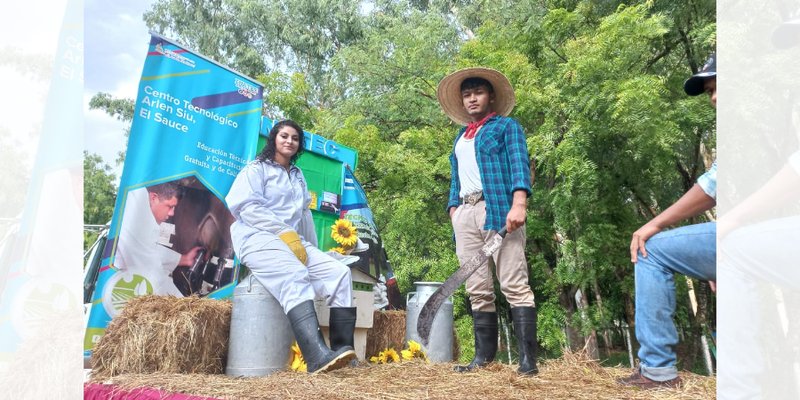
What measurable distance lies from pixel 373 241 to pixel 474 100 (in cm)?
225

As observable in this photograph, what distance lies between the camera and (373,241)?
5.37 meters

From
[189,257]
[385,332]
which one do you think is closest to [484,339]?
[385,332]

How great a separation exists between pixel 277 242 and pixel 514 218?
1.41 meters

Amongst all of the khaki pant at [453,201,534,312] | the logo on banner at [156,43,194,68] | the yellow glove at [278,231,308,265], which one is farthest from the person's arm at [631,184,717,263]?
the logo on banner at [156,43,194,68]

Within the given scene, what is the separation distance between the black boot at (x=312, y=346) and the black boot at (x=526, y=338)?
90 centimetres

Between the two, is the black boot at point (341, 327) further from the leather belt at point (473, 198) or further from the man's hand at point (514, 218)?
the man's hand at point (514, 218)

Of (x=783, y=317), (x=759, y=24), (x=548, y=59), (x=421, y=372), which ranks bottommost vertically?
(x=421, y=372)

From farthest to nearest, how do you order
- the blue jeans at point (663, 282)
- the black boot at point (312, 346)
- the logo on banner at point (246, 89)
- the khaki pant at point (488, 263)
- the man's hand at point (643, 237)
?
the logo on banner at point (246, 89) → the khaki pant at point (488, 263) → the black boot at point (312, 346) → the man's hand at point (643, 237) → the blue jeans at point (663, 282)

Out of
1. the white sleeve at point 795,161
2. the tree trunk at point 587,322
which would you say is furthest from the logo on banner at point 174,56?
the tree trunk at point 587,322

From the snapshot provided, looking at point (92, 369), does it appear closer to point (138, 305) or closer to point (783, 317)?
point (138, 305)

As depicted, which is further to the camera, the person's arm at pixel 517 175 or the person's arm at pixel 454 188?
the person's arm at pixel 454 188

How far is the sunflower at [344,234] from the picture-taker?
470cm

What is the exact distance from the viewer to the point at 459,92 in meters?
3.85

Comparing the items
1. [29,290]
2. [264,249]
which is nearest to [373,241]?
[264,249]
